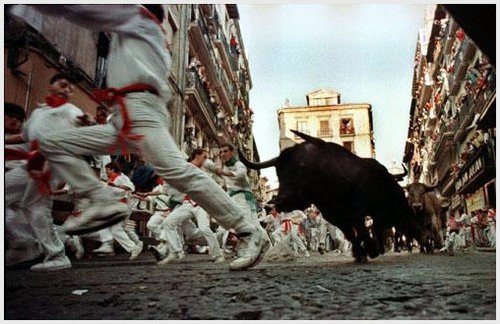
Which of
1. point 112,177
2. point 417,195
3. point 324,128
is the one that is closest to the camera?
point 112,177

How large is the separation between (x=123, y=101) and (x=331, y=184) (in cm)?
279

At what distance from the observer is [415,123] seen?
50.4m

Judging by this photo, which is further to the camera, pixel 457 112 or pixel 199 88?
pixel 457 112

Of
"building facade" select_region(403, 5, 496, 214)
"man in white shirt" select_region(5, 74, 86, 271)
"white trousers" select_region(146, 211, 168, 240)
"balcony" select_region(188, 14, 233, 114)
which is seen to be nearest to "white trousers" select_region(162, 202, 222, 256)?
"white trousers" select_region(146, 211, 168, 240)

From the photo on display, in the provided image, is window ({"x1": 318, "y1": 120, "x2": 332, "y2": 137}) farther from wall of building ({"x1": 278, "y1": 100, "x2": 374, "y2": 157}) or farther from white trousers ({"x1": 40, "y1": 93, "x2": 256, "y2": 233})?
white trousers ({"x1": 40, "y1": 93, "x2": 256, "y2": 233})

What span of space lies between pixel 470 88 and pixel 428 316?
21313 millimetres

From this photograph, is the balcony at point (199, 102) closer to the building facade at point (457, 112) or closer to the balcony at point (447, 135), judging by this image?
the building facade at point (457, 112)

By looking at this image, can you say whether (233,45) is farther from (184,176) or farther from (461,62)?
(184,176)

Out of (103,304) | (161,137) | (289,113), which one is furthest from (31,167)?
(289,113)

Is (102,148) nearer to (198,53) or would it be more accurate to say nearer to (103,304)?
(103,304)

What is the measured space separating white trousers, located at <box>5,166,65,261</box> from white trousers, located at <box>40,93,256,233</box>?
114 cm

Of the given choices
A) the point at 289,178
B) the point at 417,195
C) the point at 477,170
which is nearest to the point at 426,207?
the point at 417,195

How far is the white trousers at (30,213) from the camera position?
3959 mm

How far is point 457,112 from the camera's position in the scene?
2492 centimetres
